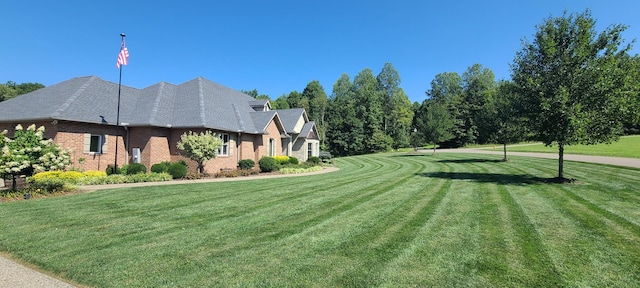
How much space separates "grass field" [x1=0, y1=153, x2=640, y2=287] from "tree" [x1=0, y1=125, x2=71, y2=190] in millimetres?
1987

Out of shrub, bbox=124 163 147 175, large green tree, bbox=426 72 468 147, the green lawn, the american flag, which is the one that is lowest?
shrub, bbox=124 163 147 175

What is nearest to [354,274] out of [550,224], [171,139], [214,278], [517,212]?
[214,278]

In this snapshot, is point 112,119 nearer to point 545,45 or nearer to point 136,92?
point 136,92

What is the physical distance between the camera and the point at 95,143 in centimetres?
1881

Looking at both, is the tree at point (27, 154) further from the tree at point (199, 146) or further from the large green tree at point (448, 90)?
the large green tree at point (448, 90)

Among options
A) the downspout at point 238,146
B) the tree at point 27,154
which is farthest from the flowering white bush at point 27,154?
the downspout at point 238,146

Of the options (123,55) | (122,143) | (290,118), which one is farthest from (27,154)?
(290,118)

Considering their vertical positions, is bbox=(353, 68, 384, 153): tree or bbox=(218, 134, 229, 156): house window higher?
bbox=(353, 68, 384, 153): tree

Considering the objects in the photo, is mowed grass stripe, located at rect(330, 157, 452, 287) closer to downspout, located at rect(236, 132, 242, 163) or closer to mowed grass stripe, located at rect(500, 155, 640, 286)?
mowed grass stripe, located at rect(500, 155, 640, 286)

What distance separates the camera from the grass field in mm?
4512

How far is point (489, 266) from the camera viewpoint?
477 cm

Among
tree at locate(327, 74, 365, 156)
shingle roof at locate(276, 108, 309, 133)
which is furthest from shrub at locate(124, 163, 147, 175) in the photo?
tree at locate(327, 74, 365, 156)

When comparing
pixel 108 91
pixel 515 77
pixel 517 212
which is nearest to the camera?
pixel 517 212

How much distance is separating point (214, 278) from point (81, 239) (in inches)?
148
